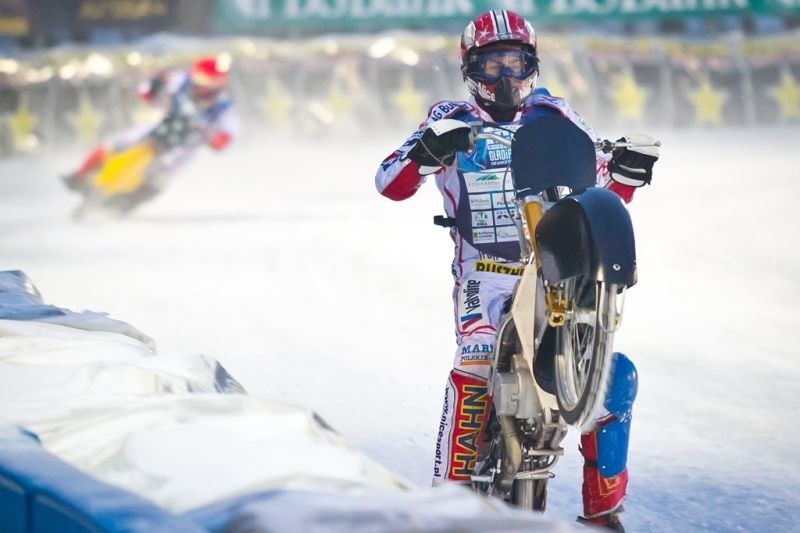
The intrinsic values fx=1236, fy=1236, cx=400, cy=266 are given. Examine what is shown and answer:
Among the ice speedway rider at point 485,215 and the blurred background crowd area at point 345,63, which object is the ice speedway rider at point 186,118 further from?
the ice speedway rider at point 485,215

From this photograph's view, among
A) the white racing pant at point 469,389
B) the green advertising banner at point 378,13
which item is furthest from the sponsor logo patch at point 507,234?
the green advertising banner at point 378,13

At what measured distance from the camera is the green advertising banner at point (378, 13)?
1376 centimetres

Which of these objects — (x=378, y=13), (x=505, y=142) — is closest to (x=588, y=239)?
(x=505, y=142)

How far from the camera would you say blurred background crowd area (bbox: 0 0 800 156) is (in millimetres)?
13641

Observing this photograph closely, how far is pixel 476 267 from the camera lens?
383 cm

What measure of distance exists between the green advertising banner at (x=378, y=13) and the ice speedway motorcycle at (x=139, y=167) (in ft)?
8.18

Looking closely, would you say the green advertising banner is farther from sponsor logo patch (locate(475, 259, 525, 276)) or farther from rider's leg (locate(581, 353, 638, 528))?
rider's leg (locate(581, 353, 638, 528))

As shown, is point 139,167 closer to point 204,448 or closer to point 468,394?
point 468,394

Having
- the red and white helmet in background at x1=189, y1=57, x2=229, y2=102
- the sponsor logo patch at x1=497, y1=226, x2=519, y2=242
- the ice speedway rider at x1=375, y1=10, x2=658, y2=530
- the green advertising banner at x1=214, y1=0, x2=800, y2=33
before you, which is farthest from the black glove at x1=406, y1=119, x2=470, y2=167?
Result: the green advertising banner at x1=214, y1=0, x2=800, y2=33

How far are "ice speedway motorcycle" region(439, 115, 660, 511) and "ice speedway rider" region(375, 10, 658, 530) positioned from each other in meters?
0.07

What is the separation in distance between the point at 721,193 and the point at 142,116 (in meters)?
6.51

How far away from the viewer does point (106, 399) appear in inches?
117

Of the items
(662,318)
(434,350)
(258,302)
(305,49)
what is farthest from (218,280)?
(305,49)

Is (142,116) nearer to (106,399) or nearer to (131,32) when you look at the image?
(131,32)
